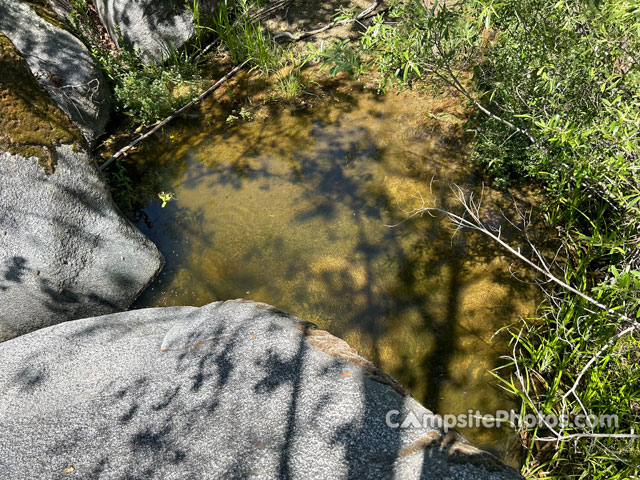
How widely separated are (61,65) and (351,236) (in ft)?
13.7

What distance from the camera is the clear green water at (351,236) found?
3123 mm

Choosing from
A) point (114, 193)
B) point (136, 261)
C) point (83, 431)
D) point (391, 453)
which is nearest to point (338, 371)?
point (391, 453)

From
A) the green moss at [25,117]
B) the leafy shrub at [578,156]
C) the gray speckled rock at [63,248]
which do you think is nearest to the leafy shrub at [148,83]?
the green moss at [25,117]

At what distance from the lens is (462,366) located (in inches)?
117

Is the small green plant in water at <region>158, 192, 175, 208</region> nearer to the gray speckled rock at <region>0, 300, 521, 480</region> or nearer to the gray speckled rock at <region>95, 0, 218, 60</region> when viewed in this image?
the gray speckled rock at <region>0, 300, 521, 480</region>

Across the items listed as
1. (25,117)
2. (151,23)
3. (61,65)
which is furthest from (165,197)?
(151,23)

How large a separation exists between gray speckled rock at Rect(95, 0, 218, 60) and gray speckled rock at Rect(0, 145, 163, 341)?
282 centimetres

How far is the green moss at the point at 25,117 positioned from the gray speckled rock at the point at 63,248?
72 mm

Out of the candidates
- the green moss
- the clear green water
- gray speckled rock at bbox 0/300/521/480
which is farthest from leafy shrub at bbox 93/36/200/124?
gray speckled rock at bbox 0/300/521/480

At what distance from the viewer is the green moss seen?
326cm

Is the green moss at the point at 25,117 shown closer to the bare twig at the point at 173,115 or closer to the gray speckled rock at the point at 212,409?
the bare twig at the point at 173,115

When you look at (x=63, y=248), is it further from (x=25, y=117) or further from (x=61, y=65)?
(x=61, y=65)

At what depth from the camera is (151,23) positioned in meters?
5.60

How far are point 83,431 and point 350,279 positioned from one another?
214cm
